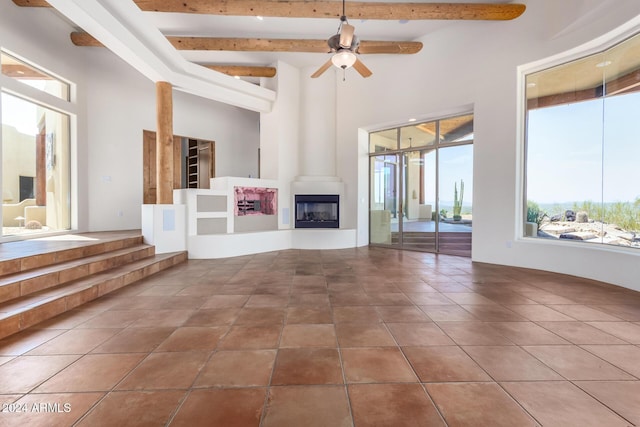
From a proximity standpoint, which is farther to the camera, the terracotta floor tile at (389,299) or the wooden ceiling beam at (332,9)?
the wooden ceiling beam at (332,9)

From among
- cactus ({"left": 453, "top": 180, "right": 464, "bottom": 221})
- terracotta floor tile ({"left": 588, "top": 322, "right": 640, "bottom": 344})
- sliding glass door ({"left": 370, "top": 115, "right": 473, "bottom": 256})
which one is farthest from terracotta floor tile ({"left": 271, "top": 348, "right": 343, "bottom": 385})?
cactus ({"left": 453, "top": 180, "right": 464, "bottom": 221})

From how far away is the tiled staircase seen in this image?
2.66m

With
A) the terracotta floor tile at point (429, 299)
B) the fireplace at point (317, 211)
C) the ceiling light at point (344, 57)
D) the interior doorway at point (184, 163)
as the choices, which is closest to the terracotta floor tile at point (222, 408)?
the terracotta floor tile at point (429, 299)

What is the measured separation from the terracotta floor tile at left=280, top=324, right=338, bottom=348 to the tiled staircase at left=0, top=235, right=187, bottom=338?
2.22 m

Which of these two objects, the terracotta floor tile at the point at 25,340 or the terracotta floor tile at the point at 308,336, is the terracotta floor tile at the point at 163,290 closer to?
the terracotta floor tile at the point at 25,340

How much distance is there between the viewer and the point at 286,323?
268 centimetres

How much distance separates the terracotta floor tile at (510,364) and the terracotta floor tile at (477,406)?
185 millimetres

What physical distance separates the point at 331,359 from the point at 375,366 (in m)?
0.30

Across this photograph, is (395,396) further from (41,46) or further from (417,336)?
(41,46)

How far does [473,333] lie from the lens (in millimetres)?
2475

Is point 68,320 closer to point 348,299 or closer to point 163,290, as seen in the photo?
point 163,290

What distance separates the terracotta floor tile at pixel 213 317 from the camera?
2691mm

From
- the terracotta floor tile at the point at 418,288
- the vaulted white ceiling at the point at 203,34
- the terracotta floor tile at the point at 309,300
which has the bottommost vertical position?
the terracotta floor tile at the point at 309,300

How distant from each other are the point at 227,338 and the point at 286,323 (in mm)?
527
